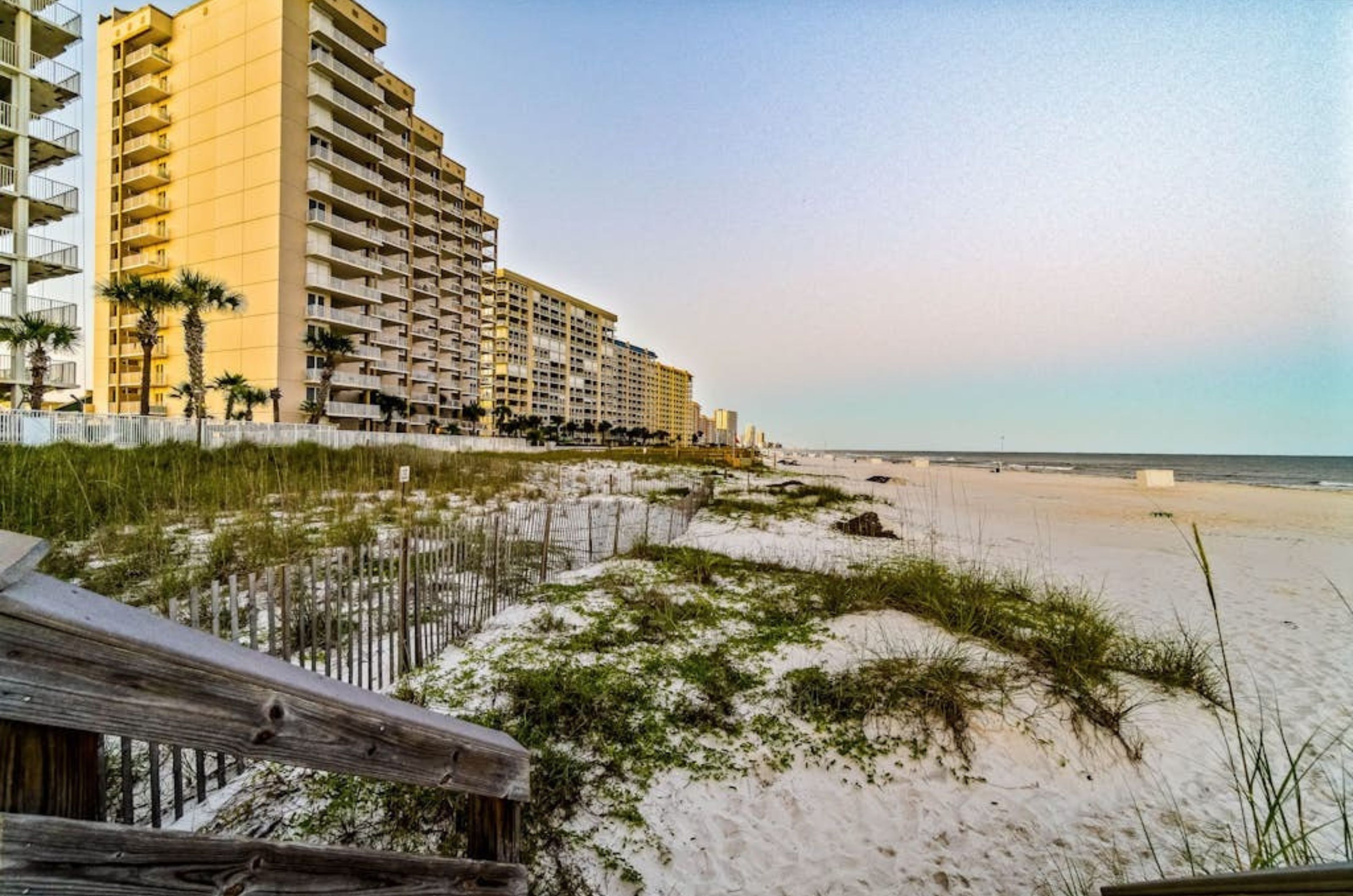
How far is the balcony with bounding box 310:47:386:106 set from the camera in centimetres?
3341

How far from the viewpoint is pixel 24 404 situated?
2269 cm

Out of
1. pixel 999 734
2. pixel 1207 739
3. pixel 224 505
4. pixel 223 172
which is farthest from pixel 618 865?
pixel 223 172

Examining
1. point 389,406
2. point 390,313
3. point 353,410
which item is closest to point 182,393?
point 353,410

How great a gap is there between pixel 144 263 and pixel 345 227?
14573 millimetres

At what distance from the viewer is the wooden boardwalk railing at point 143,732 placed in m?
0.66

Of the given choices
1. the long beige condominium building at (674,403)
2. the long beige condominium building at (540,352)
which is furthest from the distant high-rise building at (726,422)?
the long beige condominium building at (540,352)

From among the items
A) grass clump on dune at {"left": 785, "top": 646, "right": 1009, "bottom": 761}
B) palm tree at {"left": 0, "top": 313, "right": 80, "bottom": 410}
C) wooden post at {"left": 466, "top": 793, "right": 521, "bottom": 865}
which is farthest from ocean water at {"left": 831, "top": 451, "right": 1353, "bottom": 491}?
palm tree at {"left": 0, "top": 313, "right": 80, "bottom": 410}

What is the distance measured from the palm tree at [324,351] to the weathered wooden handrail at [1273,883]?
110ft

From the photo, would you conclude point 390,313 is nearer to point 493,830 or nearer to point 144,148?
point 144,148

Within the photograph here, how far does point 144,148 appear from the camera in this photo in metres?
36.6

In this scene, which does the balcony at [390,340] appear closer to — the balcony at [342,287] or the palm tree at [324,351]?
the balcony at [342,287]

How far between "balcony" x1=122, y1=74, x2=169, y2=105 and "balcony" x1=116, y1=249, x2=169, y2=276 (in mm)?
9773

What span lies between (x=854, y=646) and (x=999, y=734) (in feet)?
4.80

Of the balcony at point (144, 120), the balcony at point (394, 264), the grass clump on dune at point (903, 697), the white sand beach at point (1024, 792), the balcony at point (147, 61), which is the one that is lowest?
the white sand beach at point (1024, 792)
